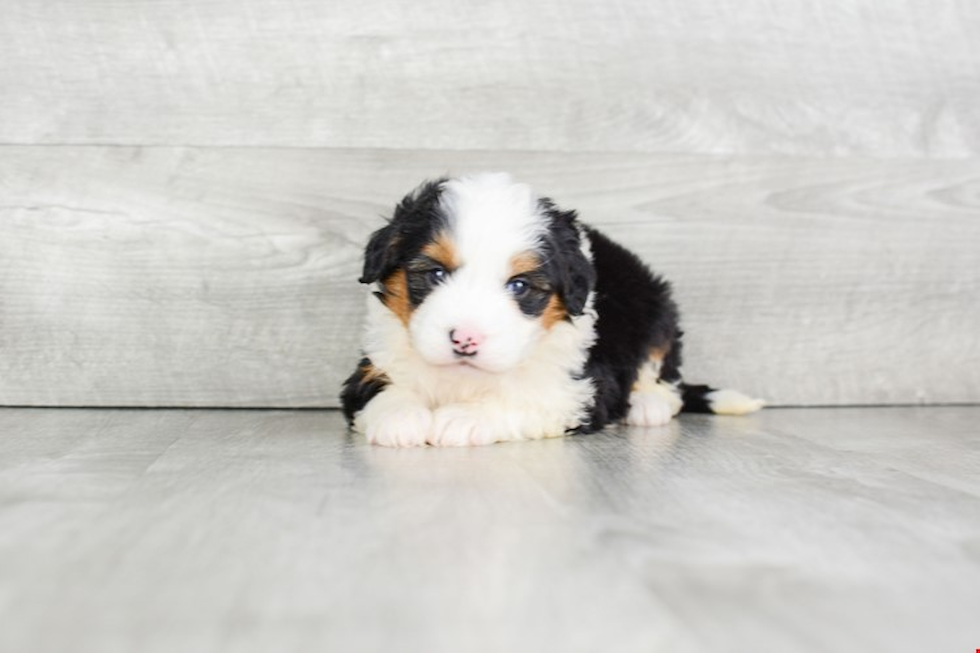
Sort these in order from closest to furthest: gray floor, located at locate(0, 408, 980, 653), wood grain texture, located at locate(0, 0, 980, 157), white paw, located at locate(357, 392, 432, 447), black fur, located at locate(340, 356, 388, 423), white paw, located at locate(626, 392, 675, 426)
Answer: gray floor, located at locate(0, 408, 980, 653) < white paw, located at locate(357, 392, 432, 447) < black fur, located at locate(340, 356, 388, 423) < white paw, located at locate(626, 392, 675, 426) < wood grain texture, located at locate(0, 0, 980, 157)

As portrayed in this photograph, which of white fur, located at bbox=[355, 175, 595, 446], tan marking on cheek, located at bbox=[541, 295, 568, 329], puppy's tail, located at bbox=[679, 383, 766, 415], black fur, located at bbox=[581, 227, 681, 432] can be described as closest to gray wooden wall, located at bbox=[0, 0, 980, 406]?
puppy's tail, located at bbox=[679, 383, 766, 415]

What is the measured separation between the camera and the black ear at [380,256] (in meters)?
2.20

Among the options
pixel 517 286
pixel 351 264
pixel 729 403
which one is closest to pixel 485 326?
pixel 517 286

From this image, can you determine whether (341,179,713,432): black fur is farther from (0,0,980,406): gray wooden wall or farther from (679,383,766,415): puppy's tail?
(0,0,980,406): gray wooden wall

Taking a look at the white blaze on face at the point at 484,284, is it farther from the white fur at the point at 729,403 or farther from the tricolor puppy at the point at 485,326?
the white fur at the point at 729,403

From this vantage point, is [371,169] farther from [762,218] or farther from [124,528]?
[124,528]

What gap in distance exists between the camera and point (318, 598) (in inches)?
42.6

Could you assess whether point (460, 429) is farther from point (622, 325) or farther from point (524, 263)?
point (622, 325)

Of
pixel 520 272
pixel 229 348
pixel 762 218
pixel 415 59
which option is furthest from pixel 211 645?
pixel 762 218

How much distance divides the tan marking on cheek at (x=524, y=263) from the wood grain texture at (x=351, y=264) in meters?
0.77

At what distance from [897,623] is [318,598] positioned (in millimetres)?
580

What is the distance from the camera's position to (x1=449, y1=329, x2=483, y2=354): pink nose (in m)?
2.02

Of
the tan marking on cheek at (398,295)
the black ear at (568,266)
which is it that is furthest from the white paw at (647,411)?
the tan marking on cheek at (398,295)

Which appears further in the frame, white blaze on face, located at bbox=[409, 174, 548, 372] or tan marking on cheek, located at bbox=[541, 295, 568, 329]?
tan marking on cheek, located at bbox=[541, 295, 568, 329]
